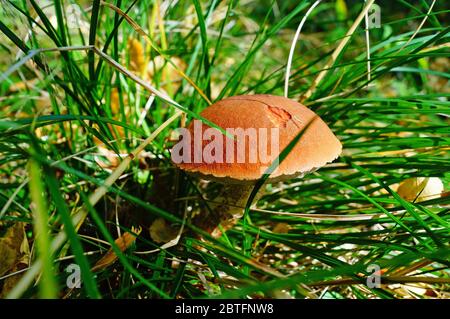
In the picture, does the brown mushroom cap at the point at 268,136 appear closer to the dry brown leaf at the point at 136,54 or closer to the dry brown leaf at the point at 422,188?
the dry brown leaf at the point at 422,188

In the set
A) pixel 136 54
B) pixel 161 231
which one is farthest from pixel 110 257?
pixel 136 54

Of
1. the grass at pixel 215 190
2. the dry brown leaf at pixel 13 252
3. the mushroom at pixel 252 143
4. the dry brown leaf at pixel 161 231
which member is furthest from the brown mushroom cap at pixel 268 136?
the dry brown leaf at pixel 13 252

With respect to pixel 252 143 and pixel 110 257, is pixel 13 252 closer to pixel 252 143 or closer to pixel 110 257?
pixel 110 257

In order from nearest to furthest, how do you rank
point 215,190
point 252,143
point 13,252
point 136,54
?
point 252,143, point 13,252, point 215,190, point 136,54

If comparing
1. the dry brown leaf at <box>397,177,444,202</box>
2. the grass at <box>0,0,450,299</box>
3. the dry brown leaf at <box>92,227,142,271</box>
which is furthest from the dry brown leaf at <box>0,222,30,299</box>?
the dry brown leaf at <box>397,177,444,202</box>

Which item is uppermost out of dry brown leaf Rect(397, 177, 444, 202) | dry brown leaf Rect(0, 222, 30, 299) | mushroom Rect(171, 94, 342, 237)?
mushroom Rect(171, 94, 342, 237)

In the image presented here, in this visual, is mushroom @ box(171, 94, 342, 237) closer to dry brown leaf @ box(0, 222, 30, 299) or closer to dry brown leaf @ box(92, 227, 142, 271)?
dry brown leaf @ box(92, 227, 142, 271)

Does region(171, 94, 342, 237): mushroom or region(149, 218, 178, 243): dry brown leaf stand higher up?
region(171, 94, 342, 237): mushroom
